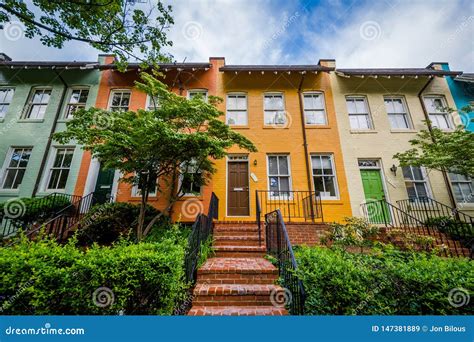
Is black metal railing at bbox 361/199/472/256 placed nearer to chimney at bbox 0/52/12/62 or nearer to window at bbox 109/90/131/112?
window at bbox 109/90/131/112

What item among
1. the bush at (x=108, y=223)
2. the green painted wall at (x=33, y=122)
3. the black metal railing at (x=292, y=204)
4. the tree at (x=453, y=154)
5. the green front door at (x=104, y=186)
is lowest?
the bush at (x=108, y=223)

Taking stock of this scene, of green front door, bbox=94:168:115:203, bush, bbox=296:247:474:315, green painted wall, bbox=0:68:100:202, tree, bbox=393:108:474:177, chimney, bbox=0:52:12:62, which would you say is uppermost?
chimney, bbox=0:52:12:62

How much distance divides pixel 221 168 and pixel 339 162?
5.31 m

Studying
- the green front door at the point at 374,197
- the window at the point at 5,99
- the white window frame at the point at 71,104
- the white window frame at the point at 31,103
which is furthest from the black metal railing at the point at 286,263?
the window at the point at 5,99

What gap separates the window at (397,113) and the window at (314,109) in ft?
10.5

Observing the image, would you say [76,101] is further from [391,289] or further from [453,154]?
[453,154]

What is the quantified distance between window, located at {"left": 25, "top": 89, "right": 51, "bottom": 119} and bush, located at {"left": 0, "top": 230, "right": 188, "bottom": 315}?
34.6 feet

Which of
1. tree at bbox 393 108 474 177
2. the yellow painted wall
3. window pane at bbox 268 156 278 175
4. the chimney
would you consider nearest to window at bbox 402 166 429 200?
tree at bbox 393 108 474 177

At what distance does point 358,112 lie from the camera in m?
9.40

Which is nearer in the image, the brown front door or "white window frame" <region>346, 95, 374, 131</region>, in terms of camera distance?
the brown front door

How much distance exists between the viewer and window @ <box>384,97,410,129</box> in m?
9.16

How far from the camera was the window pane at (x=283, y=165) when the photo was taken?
8.56 m

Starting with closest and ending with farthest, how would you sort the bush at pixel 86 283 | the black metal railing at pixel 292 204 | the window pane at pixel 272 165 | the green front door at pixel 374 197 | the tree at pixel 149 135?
the bush at pixel 86 283, the tree at pixel 149 135, the black metal railing at pixel 292 204, the green front door at pixel 374 197, the window pane at pixel 272 165

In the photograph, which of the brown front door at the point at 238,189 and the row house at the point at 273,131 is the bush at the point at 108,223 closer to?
the row house at the point at 273,131
